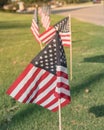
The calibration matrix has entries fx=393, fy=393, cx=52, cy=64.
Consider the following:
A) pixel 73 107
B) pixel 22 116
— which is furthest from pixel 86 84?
pixel 22 116

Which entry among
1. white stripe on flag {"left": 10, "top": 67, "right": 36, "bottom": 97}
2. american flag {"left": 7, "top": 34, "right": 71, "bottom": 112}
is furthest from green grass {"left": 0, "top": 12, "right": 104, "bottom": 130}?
white stripe on flag {"left": 10, "top": 67, "right": 36, "bottom": 97}

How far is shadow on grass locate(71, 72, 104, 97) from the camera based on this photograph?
6.99 meters

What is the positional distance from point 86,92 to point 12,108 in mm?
1398

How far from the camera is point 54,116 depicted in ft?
19.3

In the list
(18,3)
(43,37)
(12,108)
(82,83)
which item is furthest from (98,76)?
(18,3)

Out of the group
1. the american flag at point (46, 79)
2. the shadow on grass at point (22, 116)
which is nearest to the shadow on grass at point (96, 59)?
the shadow on grass at point (22, 116)

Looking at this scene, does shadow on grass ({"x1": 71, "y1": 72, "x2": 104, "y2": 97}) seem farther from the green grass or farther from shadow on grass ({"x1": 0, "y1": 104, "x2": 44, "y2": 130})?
shadow on grass ({"x1": 0, "y1": 104, "x2": 44, "y2": 130})

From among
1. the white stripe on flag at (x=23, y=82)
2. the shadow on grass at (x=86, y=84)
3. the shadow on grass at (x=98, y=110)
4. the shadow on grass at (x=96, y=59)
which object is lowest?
the shadow on grass at (x=96, y=59)

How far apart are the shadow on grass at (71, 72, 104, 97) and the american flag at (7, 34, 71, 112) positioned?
84.0 inches

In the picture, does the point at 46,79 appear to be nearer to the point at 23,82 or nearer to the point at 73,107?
the point at 23,82

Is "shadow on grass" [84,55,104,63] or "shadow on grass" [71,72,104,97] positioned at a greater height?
"shadow on grass" [71,72,104,97]

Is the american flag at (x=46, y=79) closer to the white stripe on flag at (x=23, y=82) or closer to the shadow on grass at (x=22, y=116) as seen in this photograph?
the white stripe on flag at (x=23, y=82)

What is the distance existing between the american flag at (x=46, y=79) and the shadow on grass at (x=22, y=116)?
0.99 meters

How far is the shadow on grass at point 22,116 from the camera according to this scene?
558cm
